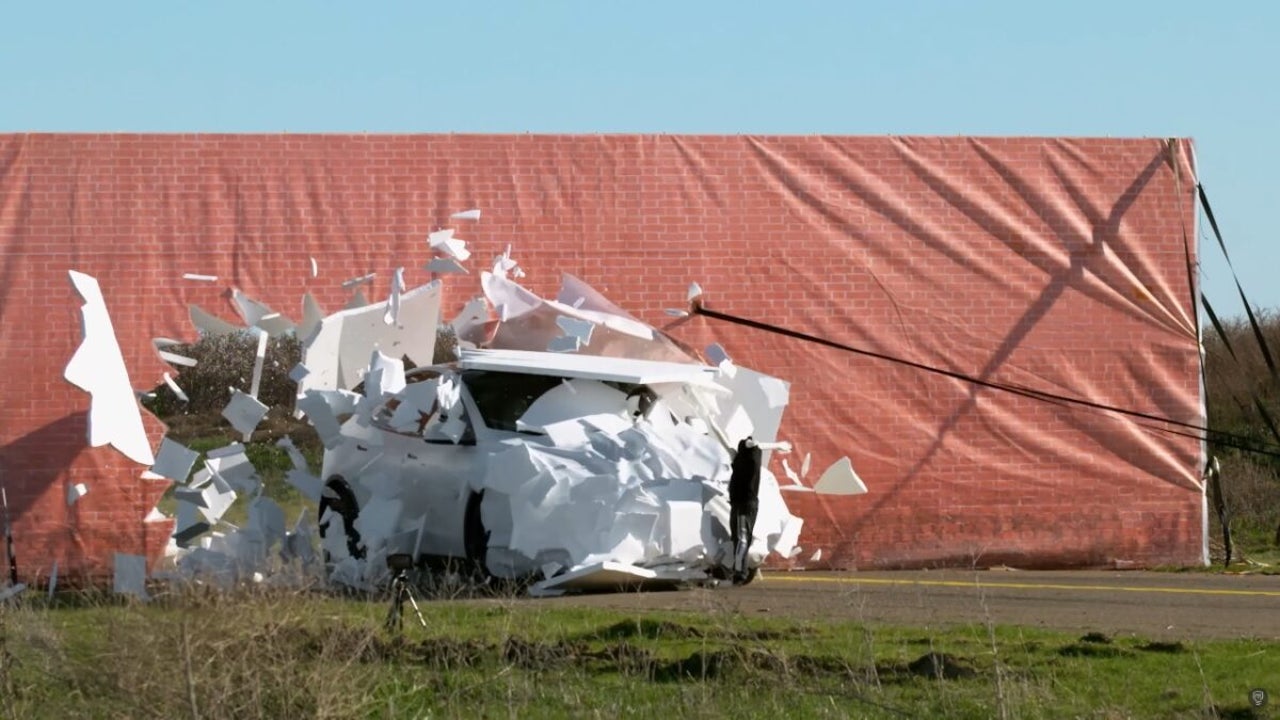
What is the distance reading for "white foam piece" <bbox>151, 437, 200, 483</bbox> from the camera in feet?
56.4

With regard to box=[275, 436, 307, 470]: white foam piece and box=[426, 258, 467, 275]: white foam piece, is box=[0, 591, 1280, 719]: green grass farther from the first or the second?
box=[426, 258, 467, 275]: white foam piece

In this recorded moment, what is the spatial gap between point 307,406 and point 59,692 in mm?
5884

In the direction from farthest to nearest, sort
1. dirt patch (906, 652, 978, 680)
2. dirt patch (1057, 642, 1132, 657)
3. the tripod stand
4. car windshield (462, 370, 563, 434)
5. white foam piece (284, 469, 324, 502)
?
1. white foam piece (284, 469, 324, 502)
2. car windshield (462, 370, 563, 434)
3. the tripod stand
4. dirt patch (1057, 642, 1132, 657)
5. dirt patch (906, 652, 978, 680)

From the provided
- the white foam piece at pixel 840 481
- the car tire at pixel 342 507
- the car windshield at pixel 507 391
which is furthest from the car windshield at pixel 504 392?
the white foam piece at pixel 840 481

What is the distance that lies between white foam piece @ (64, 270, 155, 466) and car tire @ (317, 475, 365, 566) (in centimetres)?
174

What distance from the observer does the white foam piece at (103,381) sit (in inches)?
659

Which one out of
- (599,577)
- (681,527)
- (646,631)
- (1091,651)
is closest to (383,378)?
(599,577)

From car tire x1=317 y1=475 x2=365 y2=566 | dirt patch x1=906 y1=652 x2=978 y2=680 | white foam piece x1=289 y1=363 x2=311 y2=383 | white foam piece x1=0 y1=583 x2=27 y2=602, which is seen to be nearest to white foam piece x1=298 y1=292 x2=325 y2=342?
white foam piece x1=289 y1=363 x2=311 y2=383

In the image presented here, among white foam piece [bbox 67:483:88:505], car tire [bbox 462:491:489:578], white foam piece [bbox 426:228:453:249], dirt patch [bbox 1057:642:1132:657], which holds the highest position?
white foam piece [bbox 426:228:453:249]

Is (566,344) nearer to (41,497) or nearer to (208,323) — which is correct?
(208,323)

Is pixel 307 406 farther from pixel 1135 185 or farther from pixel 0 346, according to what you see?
pixel 1135 185

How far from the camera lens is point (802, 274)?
61.9ft

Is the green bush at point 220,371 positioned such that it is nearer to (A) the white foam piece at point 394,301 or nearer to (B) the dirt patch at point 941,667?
(A) the white foam piece at point 394,301

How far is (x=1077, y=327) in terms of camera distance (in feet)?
62.7
